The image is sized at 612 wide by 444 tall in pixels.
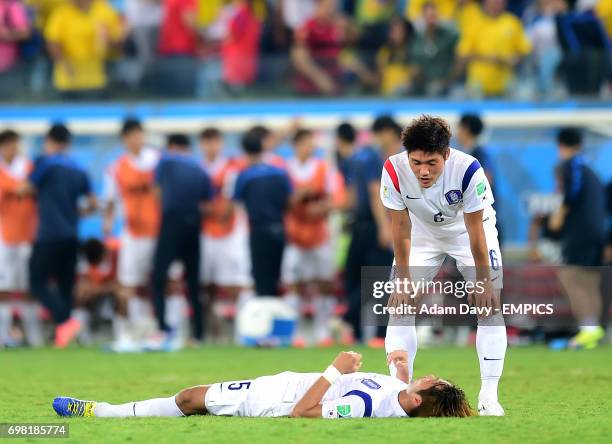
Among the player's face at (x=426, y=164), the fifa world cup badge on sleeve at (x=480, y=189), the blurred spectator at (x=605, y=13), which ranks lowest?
the fifa world cup badge on sleeve at (x=480, y=189)

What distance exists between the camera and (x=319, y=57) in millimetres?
18688

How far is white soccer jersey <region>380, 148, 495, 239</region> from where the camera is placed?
8.56 metres

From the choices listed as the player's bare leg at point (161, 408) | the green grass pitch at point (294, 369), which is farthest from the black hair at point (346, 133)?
the player's bare leg at point (161, 408)

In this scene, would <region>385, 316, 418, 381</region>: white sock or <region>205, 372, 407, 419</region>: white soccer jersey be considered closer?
<region>205, 372, 407, 419</region>: white soccer jersey

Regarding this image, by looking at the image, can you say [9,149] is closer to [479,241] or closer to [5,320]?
[5,320]

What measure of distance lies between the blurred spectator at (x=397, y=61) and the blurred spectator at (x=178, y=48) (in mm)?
2702

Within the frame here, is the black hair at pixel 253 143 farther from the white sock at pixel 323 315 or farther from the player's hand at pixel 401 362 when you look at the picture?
the player's hand at pixel 401 362

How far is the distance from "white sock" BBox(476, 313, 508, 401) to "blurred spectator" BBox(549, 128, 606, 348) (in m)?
6.84

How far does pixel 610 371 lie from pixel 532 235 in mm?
4022

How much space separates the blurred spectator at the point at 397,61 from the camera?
18.2m

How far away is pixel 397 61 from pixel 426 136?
10234 mm

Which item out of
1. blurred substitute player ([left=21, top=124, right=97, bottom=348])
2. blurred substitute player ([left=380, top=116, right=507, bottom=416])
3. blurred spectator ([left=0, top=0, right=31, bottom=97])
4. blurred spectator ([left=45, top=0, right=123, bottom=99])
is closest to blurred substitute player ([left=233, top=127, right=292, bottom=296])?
blurred substitute player ([left=21, top=124, right=97, bottom=348])

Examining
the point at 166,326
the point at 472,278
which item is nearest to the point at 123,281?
the point at 166,326

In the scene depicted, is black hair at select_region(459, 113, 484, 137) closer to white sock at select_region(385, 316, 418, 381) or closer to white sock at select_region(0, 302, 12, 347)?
white sock at select_region(385, 316, 418, 381)
